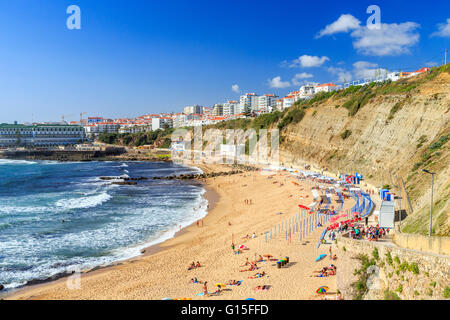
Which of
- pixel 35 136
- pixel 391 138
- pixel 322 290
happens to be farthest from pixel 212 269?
pixel 35 136

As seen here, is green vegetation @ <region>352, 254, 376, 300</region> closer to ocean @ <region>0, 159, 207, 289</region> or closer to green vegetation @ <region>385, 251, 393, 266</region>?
green vegetation @ <region>385, 251, 393, 266</region>

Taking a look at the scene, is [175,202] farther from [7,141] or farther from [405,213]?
[7,141]

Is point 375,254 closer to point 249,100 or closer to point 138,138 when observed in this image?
point 138,138

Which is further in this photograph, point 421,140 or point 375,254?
point 421,140

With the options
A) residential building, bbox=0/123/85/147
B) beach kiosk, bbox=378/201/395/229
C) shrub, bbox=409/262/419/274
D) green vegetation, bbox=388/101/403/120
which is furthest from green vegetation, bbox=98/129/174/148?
shrub, bbox=409/262/419/274

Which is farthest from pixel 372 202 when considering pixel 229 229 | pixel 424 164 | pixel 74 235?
pixel 74 235
